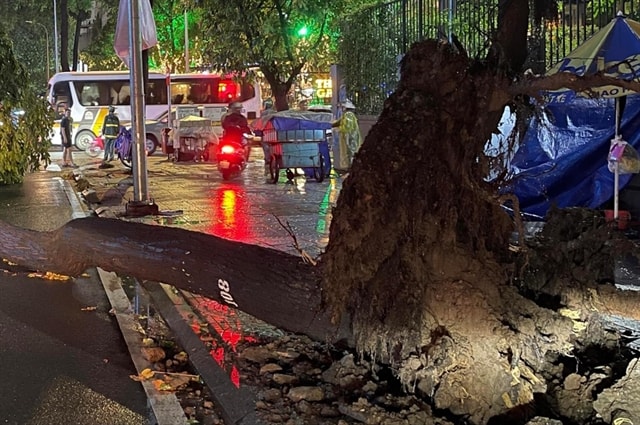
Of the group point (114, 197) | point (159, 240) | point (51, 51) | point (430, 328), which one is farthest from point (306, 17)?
point (51, 51)

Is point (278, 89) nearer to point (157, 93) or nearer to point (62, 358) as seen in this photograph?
point (157, 93)

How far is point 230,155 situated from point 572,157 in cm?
924

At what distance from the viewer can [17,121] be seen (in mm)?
18531

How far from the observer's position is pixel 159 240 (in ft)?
20.8

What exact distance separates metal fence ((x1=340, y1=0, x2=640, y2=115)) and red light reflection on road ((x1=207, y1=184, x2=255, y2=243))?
3356mm

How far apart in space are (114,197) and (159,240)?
1005 cm

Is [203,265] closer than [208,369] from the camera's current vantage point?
No

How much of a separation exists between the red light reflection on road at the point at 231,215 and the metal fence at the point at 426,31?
336cm

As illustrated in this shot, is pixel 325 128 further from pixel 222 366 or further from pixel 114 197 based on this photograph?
pixel 222 366

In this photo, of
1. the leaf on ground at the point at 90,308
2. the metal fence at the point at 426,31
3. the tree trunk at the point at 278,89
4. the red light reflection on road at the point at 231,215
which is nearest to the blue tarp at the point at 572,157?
the metal fence at the point at 426,31

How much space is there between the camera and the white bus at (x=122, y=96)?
33.2 meters

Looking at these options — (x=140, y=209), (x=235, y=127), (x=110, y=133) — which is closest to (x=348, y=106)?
(x=235, y=127)

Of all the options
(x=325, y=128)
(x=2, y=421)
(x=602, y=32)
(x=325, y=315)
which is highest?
(x=602, y=32)

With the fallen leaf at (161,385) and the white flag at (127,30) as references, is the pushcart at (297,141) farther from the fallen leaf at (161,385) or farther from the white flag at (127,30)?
the fallen leaf at (161,385)
